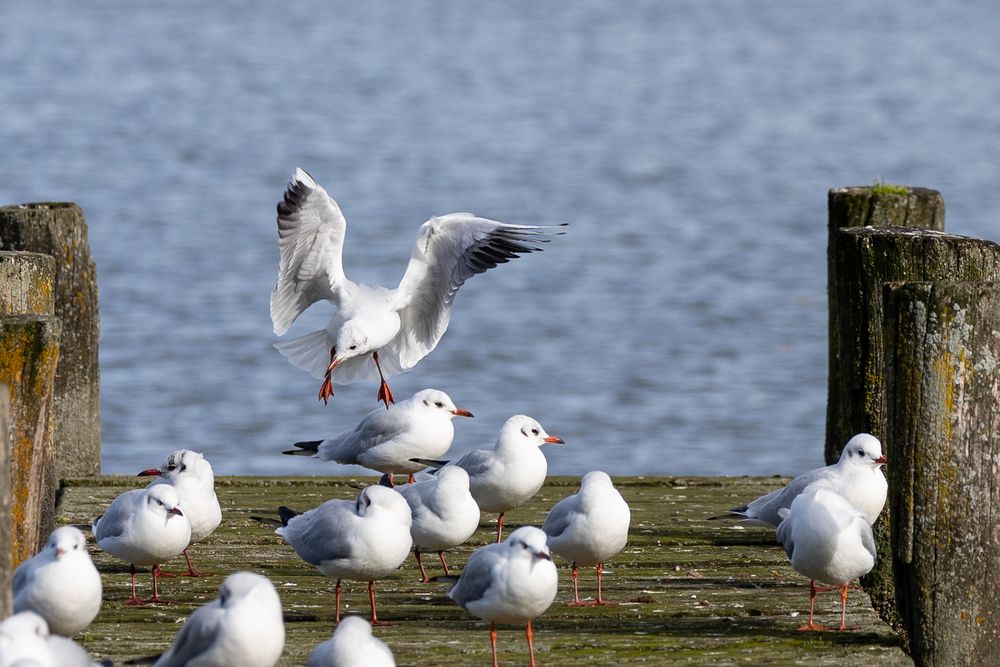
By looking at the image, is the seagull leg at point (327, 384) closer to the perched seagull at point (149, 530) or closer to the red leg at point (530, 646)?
the perched seagull at point (149, 530)

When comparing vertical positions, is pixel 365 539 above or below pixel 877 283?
below

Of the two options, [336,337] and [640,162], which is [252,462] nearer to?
[336,337]

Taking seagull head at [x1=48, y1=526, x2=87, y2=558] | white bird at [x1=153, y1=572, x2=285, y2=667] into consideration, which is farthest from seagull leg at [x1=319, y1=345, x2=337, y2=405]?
white bird at [x1=153, y1=572, x2=285, y2=667]

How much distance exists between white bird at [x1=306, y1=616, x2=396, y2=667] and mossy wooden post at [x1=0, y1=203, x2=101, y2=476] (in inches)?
154

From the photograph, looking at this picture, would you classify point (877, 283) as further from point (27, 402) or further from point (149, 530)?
point (27, 402)

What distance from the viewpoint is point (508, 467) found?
6.48 m

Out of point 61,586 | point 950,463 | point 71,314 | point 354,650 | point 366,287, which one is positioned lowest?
point 354,650

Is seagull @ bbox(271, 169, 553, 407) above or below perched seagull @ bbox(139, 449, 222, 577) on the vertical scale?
above

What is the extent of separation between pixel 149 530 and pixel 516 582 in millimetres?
1404

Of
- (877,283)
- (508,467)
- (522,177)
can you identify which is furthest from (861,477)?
(522,177)

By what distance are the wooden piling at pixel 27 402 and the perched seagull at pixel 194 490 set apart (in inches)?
32.1

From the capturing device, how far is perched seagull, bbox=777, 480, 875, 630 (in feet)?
17.9

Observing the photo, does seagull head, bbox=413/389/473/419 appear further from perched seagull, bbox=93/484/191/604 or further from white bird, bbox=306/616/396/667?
white bird, bbox=306/616/396/667

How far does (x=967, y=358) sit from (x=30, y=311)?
340 cm
